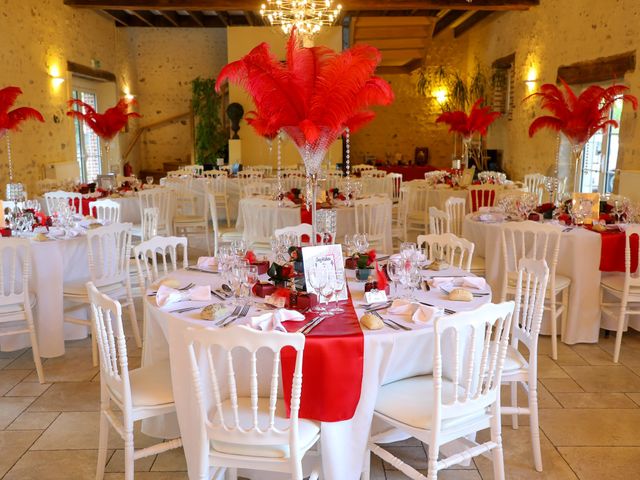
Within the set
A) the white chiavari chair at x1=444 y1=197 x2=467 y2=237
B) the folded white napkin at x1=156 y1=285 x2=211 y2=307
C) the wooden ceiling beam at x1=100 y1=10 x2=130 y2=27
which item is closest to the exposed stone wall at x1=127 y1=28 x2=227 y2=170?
the wooden ceiling beam at x1=100 y1=10 x2=130 y2=27

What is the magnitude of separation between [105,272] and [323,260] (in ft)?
7.34

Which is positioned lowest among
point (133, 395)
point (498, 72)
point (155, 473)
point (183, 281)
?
point (155, 473)

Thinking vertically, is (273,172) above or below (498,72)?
below

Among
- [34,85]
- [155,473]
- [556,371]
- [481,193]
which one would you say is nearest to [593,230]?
[556,371]

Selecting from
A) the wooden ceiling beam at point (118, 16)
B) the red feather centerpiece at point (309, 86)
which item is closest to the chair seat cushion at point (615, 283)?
the red feather centerpiece at point (309, 86)

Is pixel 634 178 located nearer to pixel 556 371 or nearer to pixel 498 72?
pixel 556 371

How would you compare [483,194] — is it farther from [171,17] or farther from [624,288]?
[171,17]

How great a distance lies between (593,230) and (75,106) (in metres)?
9.58

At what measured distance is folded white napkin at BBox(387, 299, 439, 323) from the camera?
265 centimetres

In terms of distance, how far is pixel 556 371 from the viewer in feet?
13.6

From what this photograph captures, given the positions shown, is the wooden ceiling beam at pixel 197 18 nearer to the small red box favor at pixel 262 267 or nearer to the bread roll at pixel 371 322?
the small red box favor at pixel 262 267

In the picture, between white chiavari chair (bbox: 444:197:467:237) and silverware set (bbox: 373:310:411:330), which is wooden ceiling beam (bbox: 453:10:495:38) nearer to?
white chiavari chair (bbox: 444:197:467:237)

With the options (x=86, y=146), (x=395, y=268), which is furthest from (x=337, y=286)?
(x=86, y=146)

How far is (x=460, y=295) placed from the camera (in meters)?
2.95
